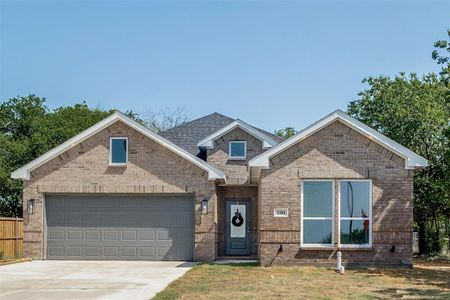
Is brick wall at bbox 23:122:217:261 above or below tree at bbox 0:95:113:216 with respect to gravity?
below

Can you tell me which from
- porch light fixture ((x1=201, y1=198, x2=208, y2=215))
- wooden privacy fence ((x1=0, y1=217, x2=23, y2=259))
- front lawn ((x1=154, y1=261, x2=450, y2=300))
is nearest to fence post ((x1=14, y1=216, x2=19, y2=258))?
wooden privacy fence ((x1=0, y1=217, x2=23, y2=259))

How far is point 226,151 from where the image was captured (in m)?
24.8

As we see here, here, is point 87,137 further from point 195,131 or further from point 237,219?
point 195,131

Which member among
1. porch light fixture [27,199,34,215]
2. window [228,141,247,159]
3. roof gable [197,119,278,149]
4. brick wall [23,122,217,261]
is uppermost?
roof gable [197,119,278,149]

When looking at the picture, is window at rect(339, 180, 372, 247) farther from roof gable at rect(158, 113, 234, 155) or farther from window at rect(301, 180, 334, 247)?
roof gable at rect(158, 113, 234, 155)

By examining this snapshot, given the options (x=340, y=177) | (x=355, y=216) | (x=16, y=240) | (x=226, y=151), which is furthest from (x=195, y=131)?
(x=355, y=216)

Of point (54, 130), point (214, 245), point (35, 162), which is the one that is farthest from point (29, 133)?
point (214, 245)

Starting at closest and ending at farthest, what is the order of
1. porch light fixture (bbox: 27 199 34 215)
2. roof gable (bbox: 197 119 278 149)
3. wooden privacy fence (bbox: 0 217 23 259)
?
wooden privacy fence (bbox: 0 217 23 259) → porch light fixture (bbox: 27 199 34 215) → roof gable (bbox: 197 119 278 149)

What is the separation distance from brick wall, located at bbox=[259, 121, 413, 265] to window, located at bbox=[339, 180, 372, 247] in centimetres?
22

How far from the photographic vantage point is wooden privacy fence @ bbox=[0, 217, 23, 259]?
20.9 metres

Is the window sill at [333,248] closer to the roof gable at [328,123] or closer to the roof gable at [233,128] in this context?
the roof gable at [328,123]

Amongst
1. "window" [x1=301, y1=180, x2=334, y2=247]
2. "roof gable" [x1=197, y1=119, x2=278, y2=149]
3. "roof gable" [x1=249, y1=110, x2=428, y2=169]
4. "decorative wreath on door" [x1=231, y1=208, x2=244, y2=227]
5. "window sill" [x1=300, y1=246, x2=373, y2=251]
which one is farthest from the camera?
"roof gable" [x1=197, y1=119, x2=278, y2=149]

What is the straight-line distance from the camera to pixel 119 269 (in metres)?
18.2

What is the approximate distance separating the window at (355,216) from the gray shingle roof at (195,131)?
29.0 ft
